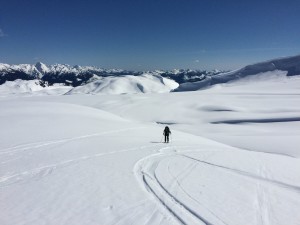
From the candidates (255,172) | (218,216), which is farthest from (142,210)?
(255,172)

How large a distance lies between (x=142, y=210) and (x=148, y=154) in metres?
9.73

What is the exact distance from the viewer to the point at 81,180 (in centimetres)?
1454

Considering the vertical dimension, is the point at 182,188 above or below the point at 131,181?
below

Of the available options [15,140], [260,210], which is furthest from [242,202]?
[15,140]

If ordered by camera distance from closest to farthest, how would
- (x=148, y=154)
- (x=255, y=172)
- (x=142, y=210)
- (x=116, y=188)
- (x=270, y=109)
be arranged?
(x=142, y=210)
(x=116, y=188)
(x=255, y=172)
(x=148, y=154)
(x=270, y=109)

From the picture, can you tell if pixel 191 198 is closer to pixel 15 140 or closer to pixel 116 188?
pixel 116 188

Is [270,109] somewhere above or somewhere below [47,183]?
below

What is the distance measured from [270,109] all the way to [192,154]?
44.1 meters

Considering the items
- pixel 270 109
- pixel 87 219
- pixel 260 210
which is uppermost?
pixel 87 219

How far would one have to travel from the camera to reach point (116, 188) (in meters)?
13.5

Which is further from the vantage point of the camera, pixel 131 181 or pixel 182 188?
pixel 131 181

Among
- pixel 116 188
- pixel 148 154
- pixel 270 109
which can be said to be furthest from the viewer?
pixel 270 109

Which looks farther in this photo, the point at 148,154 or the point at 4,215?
the point at 148,154

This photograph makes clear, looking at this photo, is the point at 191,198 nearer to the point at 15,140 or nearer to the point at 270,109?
the point at 15,140
